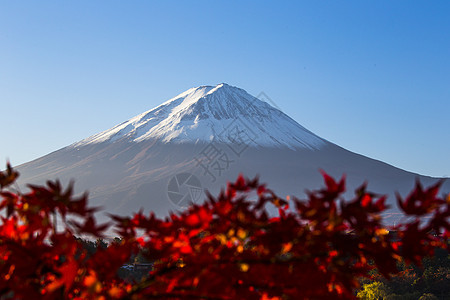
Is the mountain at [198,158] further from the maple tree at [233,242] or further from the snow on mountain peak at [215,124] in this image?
the maple tree at [233,242]

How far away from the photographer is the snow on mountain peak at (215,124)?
365 ft

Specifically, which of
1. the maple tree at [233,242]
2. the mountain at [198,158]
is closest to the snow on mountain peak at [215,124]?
the mountain at [198,158]

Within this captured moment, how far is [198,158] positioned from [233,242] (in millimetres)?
104274

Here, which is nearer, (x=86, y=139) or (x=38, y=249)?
(x=38, y=249)

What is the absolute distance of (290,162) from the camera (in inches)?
4363

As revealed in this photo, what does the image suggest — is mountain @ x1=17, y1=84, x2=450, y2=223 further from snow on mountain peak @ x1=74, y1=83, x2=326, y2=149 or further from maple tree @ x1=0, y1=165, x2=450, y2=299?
maple tree @ x1=0, y1=165, x2=450, y2=299

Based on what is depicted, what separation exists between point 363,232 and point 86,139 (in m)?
124

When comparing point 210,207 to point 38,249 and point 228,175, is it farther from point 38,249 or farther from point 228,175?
point 228,175

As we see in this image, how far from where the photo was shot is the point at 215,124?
382ft

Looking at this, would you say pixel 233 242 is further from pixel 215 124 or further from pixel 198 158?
pixel 215 124

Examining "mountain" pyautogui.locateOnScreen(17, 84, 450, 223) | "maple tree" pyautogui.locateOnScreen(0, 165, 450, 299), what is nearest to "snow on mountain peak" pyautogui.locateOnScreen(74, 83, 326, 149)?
"mountain" pyautogui.locateOnScreen(17, 84, 450, 223)

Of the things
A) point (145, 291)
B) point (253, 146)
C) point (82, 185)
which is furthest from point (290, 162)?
point (145, 291)

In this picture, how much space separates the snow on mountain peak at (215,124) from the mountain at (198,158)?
259mm

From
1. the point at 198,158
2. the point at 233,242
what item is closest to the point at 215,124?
the point at 198,158
